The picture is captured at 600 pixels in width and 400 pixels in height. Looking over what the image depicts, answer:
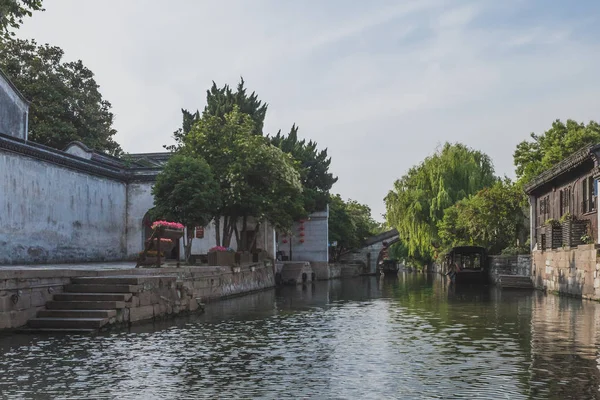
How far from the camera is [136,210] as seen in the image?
124 feet

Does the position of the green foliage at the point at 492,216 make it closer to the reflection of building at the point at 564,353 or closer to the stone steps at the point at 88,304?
the reflection of building at the point at 564,353

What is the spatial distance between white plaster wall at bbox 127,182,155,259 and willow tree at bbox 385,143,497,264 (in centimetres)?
1900

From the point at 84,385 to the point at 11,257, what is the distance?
760 inches

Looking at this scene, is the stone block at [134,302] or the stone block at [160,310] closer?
the stone block at [134,302]

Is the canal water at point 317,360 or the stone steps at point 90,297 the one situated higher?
the stone steps at point 90,297

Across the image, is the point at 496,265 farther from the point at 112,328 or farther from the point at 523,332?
the point at 112,328

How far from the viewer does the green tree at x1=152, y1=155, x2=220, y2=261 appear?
93.3 ft

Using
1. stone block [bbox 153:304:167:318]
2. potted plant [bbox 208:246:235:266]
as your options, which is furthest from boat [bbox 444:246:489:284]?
stone block [bbox 153:304:167:318]

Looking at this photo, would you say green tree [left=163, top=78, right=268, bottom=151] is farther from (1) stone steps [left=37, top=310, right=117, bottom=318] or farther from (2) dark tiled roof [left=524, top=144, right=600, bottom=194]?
(1) stone steps [left=37, top=310, right=117, bottom=318]

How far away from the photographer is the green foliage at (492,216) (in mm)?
42156

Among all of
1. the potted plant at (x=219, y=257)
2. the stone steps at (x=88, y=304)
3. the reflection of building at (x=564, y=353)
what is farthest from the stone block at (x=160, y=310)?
the potted plant at (x=219, y=257)

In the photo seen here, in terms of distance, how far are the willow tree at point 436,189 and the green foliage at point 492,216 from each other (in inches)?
102

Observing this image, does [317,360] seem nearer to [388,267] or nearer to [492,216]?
[492,216]

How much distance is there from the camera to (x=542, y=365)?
1069 centimetres
